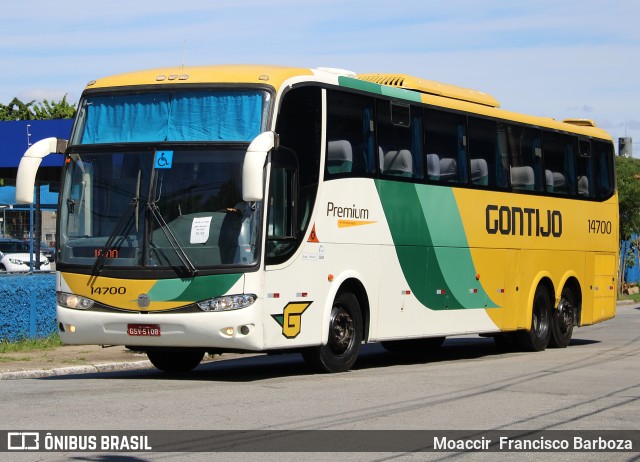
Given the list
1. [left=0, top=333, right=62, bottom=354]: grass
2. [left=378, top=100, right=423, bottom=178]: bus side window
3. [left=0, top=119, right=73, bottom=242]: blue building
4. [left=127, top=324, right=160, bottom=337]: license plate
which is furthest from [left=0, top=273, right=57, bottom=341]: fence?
[left=378, top=100, right=423, bottom=178]: bus side window

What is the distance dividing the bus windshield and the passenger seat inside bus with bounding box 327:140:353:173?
1636 mm

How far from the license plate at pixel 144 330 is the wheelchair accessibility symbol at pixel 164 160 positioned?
74.0 inches

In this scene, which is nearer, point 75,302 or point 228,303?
point 228,303

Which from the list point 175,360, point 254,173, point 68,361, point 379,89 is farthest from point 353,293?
point 68,361

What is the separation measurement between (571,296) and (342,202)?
8.33 metres

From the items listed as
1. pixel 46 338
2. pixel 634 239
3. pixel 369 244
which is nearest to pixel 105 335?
pixel 369 244

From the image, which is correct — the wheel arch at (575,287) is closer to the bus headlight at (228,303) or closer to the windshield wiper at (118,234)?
the bus headlight at (228,303)

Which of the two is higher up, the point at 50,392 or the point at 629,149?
the point at 629,149

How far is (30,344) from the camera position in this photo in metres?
20.4

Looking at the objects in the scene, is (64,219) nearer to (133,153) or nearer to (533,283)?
(133,153)

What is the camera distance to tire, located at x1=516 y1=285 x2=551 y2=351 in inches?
826

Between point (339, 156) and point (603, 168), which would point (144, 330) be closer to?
point (339, 156)

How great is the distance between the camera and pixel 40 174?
27734mm

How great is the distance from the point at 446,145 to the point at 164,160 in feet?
18.1
